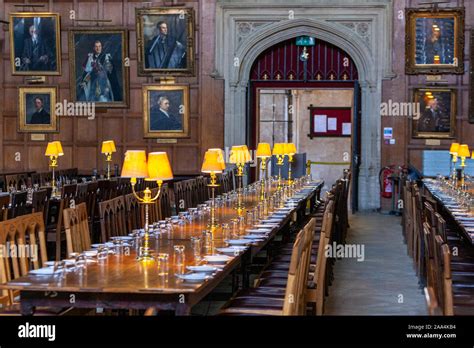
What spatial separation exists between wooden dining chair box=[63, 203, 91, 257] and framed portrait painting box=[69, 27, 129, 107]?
1184 cm

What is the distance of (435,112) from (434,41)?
1450 millimetres

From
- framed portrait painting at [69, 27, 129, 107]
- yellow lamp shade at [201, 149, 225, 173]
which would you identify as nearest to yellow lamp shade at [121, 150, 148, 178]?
yellow lamp shade at [201, 149, 225, 173]

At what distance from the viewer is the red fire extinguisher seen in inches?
744

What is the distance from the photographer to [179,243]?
7.32 metres

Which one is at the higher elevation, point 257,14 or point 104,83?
point 257,14

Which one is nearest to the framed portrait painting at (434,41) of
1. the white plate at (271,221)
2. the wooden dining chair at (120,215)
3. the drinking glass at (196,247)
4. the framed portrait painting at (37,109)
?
the framed portrait painting at (37,109)

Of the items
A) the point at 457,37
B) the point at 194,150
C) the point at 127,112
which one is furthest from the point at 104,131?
the point at 457,37

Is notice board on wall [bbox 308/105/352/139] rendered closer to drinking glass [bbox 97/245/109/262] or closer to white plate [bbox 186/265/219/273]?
drinking glass [bbox 97/245/109/262]

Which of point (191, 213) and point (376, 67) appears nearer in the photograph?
point (191, 213)

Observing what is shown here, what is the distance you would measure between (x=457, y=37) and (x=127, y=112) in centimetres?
704

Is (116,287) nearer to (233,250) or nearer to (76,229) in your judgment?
(233,250)

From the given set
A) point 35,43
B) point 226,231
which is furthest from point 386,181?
point 226,231

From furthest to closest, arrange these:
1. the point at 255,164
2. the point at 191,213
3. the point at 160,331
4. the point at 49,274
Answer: the point at 255,164 → the point at 191,213 → the point at 49,274 → the point at 160,331

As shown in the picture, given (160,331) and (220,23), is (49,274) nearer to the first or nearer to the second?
(160,331)
